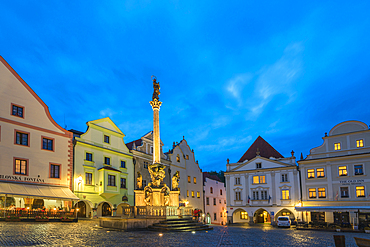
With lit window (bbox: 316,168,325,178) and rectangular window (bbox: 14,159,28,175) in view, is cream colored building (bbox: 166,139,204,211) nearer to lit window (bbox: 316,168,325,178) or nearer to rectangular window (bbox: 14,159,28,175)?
lit window (bbox: 316,168,325,178)

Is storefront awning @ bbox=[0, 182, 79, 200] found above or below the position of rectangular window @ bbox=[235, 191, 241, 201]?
above

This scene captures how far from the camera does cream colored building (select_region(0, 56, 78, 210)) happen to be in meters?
27.8

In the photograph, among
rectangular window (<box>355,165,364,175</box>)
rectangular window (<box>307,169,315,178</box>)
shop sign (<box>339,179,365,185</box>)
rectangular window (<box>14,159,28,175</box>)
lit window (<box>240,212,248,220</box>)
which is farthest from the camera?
lit window (<box>240,212,248,220</box>)

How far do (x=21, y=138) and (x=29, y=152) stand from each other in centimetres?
145

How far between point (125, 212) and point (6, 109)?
14.3 m

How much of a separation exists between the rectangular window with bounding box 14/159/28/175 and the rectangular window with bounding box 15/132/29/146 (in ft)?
5.43

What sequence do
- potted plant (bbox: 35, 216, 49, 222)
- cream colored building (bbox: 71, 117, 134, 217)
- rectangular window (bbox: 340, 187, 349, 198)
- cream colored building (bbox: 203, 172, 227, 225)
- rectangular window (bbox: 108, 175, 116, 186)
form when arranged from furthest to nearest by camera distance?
1. cream colored building (bbox: 203, 172, 227, 225)
2. rectangular window (bbox: 340, 187, 349, 198)
3. rectangular window (bbox: 108, 175, 116, 186)
4. cream colored building (bbox: 71, 117, 134, 217)
5. potted plant (bbox: 35, 216, 49, 222)

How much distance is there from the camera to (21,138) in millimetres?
29516

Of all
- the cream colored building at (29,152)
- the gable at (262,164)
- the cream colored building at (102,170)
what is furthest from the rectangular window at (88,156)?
the gable at (262,164)

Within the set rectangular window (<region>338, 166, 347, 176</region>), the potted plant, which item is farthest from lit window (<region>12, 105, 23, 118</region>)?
rectangular window (<region>338, 166, 347, 176</region>)

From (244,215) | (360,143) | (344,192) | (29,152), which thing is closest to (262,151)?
(244,215)

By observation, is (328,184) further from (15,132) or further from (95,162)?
(15,132)

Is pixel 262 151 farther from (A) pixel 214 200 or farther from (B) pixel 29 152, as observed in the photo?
(B) pixel 29 152

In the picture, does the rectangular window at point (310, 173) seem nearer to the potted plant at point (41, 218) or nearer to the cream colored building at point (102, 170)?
the cream colored building at point (102, 170)
